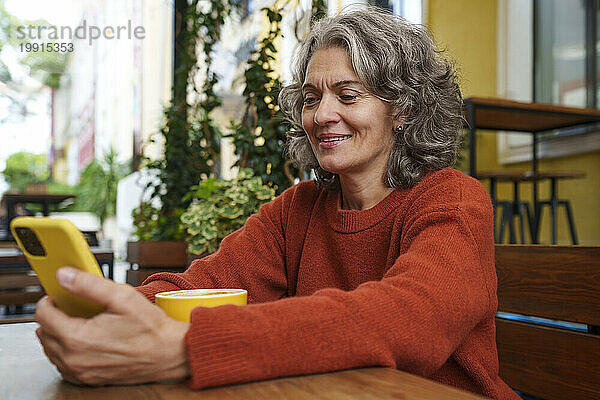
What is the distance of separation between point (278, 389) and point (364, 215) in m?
0.63

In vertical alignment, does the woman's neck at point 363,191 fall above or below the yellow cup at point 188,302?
above

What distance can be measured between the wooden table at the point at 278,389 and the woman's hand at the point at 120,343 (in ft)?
0.05

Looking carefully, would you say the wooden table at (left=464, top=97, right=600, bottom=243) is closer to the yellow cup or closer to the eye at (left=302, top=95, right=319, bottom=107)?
the eye at (left=302, top=95, right=319, bottom=107)

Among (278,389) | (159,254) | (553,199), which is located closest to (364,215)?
(278,389)

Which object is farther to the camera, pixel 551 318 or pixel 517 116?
pixel 517 116

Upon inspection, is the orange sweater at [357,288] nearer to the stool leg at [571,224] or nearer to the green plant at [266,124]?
the green plant at [266,124]

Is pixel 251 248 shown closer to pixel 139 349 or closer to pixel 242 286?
pixel 242 286

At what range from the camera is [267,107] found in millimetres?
2725

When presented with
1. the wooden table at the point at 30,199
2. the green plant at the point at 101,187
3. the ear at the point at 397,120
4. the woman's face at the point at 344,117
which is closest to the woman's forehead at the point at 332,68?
the woman's face at the point at 344,117

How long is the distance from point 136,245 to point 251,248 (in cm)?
195

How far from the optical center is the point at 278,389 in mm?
606

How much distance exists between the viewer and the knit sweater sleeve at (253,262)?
1271 millimetres

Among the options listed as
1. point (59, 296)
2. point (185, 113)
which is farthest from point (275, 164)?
point (59, 296)

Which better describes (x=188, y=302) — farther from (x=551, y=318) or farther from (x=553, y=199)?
(x=553, y=199)
